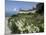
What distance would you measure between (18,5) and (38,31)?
8.6 inches

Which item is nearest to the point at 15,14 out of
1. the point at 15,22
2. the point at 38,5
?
the point at 15,22

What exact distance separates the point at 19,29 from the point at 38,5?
0.67 feet

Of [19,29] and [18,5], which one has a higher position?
[18,5]

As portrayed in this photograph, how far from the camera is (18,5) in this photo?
59 cm

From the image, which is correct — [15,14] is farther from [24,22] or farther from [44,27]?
[44,27]

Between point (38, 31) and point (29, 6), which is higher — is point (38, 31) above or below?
below
